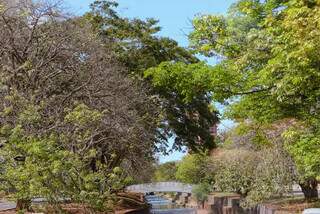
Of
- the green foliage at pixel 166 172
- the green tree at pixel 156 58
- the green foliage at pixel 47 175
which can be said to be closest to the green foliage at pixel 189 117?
Answer: the green tree at pixel 156 58

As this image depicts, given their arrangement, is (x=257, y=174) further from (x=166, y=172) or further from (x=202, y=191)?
(x=166, y=172)

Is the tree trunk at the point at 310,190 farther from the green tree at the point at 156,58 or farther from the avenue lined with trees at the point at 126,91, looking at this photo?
the green tree at the point at 156,58

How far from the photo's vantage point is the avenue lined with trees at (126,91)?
12625mm

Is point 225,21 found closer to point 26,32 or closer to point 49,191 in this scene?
point 26,32

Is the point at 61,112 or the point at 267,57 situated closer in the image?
the point at 267,57

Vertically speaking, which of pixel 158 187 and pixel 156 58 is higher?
pixel 156 58

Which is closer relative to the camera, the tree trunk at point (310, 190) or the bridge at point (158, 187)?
the tree trunk at point (310, 190)

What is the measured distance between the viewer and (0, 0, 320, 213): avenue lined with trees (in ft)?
41.4

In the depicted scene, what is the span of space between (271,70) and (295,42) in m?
1.42

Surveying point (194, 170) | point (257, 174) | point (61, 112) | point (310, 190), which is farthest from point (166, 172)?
point (61, 112)

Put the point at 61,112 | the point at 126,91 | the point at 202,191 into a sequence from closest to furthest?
1. the point at 61,112
2. the point at 126,91
3. the point at 202,191

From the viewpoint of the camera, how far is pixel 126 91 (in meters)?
24.0

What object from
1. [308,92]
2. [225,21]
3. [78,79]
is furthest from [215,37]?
[78,79]

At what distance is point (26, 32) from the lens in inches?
755
